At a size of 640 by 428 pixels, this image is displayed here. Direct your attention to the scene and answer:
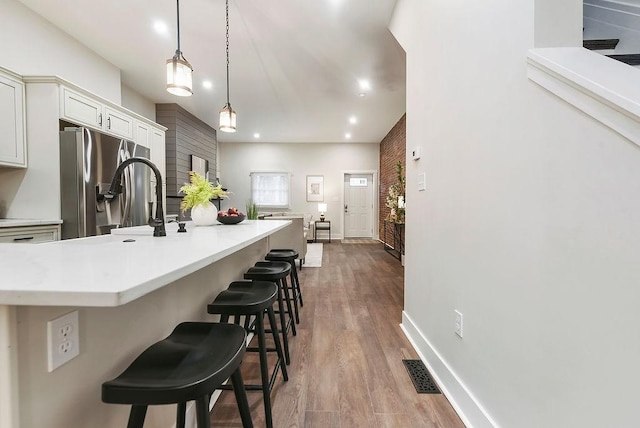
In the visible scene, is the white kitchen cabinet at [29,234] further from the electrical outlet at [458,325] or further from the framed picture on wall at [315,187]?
the framed picture on wall at [315,187]

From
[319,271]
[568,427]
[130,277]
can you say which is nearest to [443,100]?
[568,427]

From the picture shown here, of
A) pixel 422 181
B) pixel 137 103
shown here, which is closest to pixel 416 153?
pixel 422 181

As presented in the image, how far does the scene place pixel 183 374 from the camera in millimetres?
684

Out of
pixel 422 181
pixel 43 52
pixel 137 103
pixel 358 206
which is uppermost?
pixel 137 103

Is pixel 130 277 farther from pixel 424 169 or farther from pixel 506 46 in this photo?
pixel 424 169

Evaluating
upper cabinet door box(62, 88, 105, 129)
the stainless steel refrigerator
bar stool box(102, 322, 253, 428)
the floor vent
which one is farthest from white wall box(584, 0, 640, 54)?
upper cabinet door box(62, 88, 105, 129)

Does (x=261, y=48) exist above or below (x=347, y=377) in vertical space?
above

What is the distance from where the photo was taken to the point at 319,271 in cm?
439

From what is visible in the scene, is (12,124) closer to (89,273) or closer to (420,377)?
(89,273)

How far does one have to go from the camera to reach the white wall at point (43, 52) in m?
2.57

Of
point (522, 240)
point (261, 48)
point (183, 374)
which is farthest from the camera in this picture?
point (261, 48)

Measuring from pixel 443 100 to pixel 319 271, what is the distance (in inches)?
130

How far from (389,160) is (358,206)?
1.88 m

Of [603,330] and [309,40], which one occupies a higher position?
[309,40]
